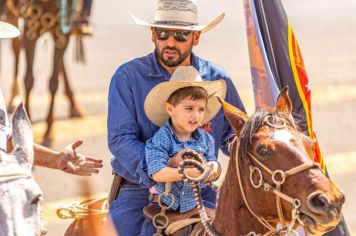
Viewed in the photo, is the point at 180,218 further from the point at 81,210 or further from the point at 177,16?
the point at 177,16

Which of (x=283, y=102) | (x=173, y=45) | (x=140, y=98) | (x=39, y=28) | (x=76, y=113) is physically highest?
(x=173, y=45)

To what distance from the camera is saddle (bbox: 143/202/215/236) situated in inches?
264

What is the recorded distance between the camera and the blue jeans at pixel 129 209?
697 cm

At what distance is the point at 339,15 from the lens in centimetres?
2683

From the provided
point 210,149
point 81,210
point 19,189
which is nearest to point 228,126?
point 210,149

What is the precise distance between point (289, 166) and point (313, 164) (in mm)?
122

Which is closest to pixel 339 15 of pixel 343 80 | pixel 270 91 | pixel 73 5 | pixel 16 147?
pixel 343 80

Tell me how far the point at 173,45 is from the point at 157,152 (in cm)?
71

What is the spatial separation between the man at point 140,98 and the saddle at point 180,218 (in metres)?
0.12

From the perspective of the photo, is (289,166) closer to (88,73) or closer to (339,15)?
(88,73)

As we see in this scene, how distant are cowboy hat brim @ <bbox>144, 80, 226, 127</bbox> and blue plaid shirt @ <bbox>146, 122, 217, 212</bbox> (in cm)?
10

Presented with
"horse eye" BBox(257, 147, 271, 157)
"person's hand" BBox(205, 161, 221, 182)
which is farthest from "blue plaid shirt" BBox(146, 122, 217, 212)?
"horse eye" BBox(257, 147, 271, 157)

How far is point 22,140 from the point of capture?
5.62 m

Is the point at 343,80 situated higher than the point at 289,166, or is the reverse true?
the point at 289,166
